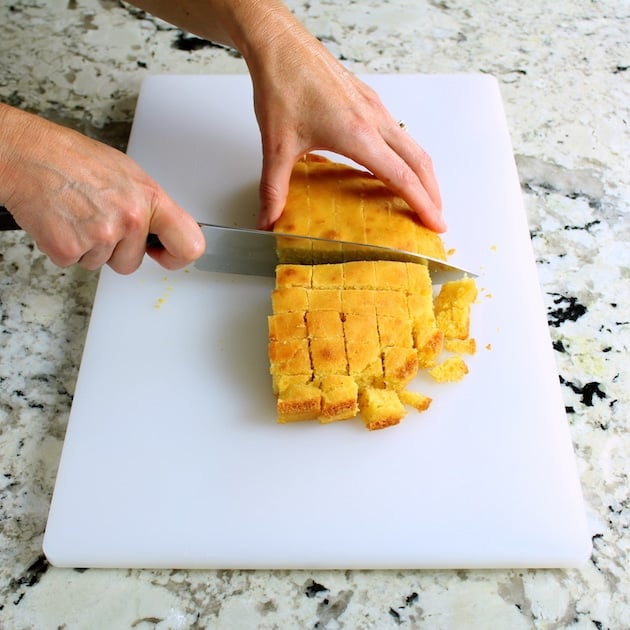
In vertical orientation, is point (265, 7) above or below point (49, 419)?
above

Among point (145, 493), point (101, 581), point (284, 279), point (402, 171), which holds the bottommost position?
point (101, 581)

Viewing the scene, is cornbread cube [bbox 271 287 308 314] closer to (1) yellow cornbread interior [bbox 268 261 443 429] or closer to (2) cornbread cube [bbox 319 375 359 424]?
(1) yellow cornbread interior [bbox 268 261 443 429]

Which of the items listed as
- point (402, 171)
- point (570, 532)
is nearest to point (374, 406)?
point (570, 532)

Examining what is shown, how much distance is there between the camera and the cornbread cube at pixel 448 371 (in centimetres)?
195

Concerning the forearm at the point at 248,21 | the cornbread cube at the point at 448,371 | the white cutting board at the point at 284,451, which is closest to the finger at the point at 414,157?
the white cutting board at the point at 284,451

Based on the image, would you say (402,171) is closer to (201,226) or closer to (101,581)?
(201,226)

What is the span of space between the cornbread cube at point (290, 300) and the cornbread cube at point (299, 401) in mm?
219

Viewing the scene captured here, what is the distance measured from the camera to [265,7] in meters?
2.15

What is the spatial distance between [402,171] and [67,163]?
0.92 metres

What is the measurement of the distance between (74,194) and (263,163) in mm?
582

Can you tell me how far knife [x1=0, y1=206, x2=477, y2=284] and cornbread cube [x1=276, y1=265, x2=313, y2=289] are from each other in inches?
3.0

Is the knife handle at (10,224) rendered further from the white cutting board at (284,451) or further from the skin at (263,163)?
the white cutting board at (284,451)

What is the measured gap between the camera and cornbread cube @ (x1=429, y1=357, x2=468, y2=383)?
1.95 m

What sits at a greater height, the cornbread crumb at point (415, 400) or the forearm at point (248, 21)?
the forearm at point (248, 21)
